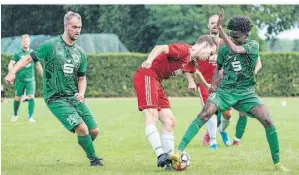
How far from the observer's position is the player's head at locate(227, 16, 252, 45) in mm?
8383

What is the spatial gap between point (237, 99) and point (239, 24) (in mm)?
931

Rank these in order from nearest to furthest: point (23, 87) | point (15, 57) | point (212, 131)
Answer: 1. point (212, 131)
2. point (15, 57)
3. point (23, 87)

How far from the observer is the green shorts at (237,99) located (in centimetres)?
860

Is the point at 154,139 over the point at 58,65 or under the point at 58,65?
under

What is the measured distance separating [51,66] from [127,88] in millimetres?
23909

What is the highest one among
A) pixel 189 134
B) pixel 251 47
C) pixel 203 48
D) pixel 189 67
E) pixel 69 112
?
pixel 251 47

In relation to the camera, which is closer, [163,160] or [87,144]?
[163,160]

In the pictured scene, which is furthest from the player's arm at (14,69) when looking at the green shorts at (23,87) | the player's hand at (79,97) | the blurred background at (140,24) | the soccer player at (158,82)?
the blurred background at (140,24)

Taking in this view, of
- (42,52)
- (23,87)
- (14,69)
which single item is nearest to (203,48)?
(42,52)

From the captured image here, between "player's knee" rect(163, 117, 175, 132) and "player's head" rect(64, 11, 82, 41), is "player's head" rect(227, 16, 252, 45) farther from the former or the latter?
"player's head" rect(64, 11, 82, 41)

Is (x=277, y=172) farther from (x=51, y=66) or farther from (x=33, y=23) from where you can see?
(x=33, y=23)

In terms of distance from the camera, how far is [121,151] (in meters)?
11.0

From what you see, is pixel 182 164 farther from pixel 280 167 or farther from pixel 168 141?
pixel 280 167

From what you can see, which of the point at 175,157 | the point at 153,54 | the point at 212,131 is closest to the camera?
the point at 175,157
